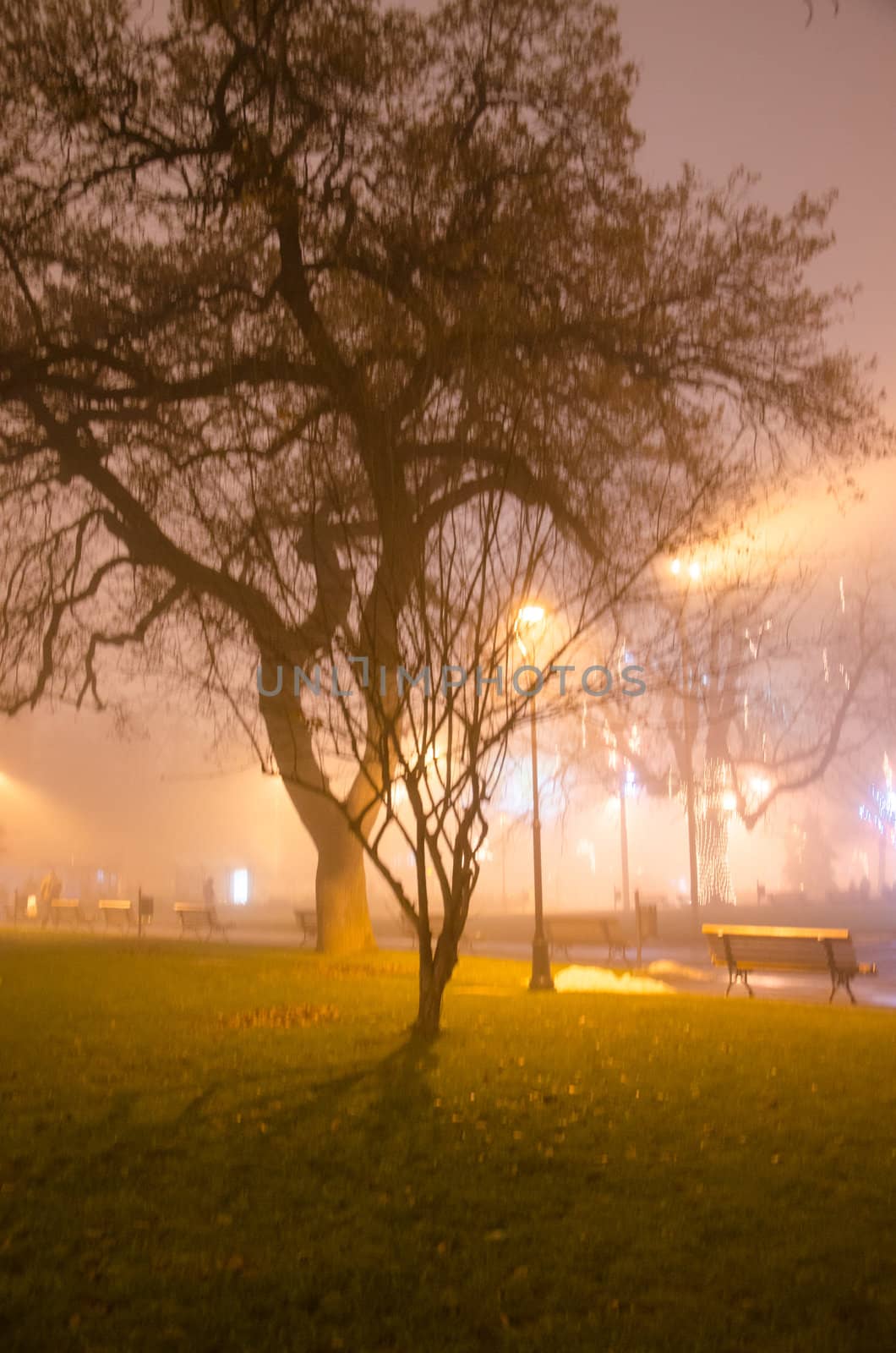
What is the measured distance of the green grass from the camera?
14.2 feet

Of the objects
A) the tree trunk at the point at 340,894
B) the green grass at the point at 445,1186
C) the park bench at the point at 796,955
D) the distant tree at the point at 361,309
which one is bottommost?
the green grass at the point at 445,1186

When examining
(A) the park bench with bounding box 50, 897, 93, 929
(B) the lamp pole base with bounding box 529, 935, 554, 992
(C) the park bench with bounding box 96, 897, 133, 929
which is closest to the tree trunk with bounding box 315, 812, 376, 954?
(B) the lamp pole base with bounding box 529, 935, 554, 992

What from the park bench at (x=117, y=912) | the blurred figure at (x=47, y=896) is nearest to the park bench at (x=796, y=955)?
the park bench at (x=117, y=912)

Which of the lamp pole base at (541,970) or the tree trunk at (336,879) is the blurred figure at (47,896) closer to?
the tree trunk at (336,879)

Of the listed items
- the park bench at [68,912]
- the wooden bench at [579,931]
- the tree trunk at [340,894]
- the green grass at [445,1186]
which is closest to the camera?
the green grass at [445,1186]

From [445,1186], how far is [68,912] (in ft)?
119

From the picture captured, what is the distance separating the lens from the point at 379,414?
33.3ft

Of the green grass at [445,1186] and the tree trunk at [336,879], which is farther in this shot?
the tree trunk at [336,879]

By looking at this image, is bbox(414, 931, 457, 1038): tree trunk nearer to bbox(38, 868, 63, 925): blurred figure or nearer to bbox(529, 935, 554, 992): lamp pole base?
bbox(529, 935, 554, 992): lamp pole base

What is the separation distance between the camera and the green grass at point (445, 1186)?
434 centimetres

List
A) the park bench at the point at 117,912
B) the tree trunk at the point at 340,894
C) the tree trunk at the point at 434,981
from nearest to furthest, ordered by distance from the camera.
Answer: the tree trunk at the point at 434,981, the tree trunk at the point at 340,894, the park bench at the point at 117,912

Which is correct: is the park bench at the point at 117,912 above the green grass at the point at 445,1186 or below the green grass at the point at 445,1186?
above

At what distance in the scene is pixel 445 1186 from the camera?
5.72 m

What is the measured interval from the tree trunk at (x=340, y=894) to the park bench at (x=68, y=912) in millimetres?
16529
